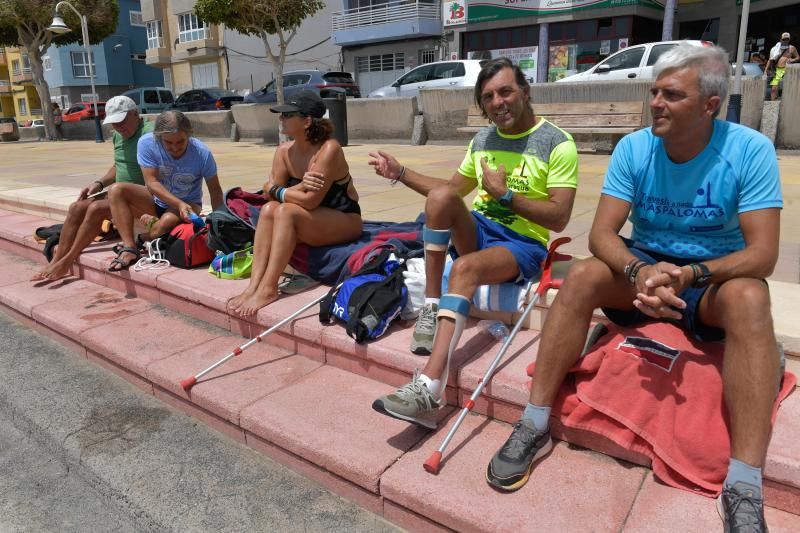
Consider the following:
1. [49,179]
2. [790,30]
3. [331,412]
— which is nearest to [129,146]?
[331,412]

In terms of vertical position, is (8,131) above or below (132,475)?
above

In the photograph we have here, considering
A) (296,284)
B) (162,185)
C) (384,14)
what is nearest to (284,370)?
(296,284)

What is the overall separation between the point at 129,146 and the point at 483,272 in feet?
11.8

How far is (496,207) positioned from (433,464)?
1.42 metres

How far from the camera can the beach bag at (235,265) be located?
428 centimetres

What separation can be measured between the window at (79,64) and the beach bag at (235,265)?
45.4 metres

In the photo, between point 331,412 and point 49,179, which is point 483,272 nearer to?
point 331,412

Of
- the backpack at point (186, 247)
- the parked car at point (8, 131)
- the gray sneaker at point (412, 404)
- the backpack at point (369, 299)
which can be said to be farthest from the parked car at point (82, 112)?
the gray sneaker at point (412, 404)

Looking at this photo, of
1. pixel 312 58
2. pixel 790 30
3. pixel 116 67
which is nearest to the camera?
pixel 790 30

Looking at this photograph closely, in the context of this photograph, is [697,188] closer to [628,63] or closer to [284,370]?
[284,370]

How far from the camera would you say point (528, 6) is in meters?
23.9

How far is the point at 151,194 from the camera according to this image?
4.97m

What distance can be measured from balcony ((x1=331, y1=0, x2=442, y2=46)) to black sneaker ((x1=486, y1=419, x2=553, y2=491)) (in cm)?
2689

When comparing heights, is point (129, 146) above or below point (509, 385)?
above
